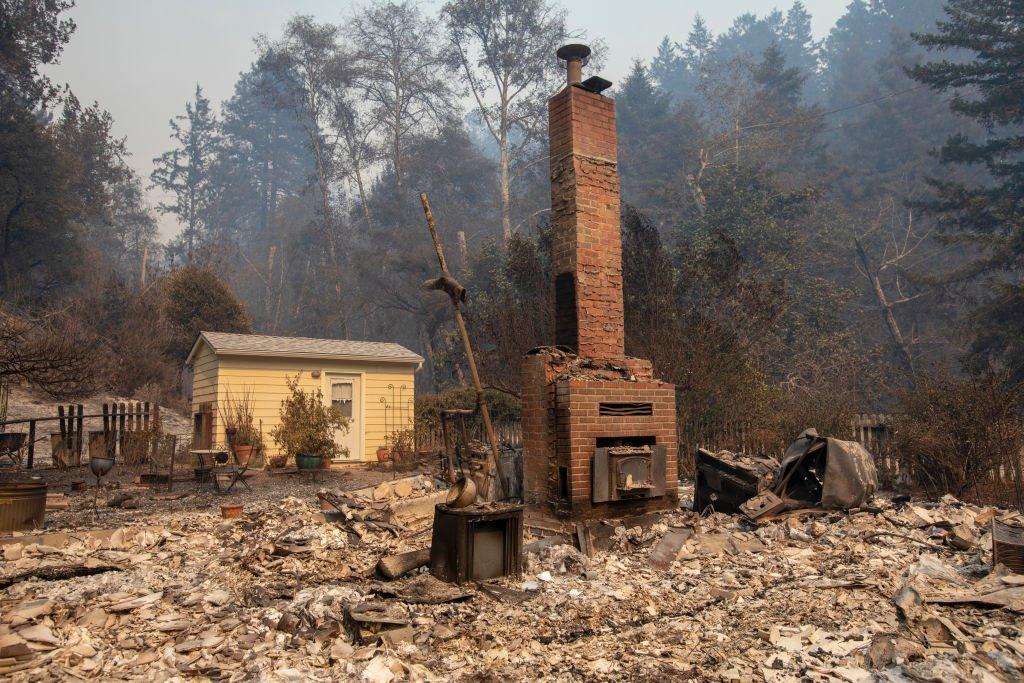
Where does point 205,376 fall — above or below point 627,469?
above

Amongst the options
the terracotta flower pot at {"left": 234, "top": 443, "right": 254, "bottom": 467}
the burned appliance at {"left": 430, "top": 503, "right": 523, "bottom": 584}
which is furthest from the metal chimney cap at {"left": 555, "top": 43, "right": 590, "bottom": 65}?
the terracotta flower pot at {"left": 234, "top": 443, "right": 254, "bottom": 467}

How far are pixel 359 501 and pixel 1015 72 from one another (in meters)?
24.4

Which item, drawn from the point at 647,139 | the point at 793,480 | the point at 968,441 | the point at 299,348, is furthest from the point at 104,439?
the point at 647,139

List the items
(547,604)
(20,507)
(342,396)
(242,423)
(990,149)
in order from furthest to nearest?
(990,149)
(342,396)
(242,423)
(20,507)
(547,604)

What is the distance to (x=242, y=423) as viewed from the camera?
1491cm

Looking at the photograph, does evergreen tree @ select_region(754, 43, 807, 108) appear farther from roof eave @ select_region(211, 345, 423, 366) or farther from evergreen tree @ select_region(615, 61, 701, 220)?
roof eave @ select_region(211, 345, 423, 366)

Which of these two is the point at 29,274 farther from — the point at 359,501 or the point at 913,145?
the point at 913,145

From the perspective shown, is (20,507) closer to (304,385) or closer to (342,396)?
(304,385)

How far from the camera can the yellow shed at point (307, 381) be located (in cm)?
1561

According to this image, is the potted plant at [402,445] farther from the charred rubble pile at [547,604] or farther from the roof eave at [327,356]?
the charred rubble pile at [547,604]

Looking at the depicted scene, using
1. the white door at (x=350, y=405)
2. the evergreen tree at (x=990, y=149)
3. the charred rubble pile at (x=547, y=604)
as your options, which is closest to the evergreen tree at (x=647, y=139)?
the evergreen tree at (x=990, y=149)

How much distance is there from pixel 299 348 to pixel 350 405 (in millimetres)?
1926

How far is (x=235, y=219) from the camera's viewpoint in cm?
4931

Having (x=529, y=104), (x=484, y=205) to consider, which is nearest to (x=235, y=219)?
(x=484, y=205)
